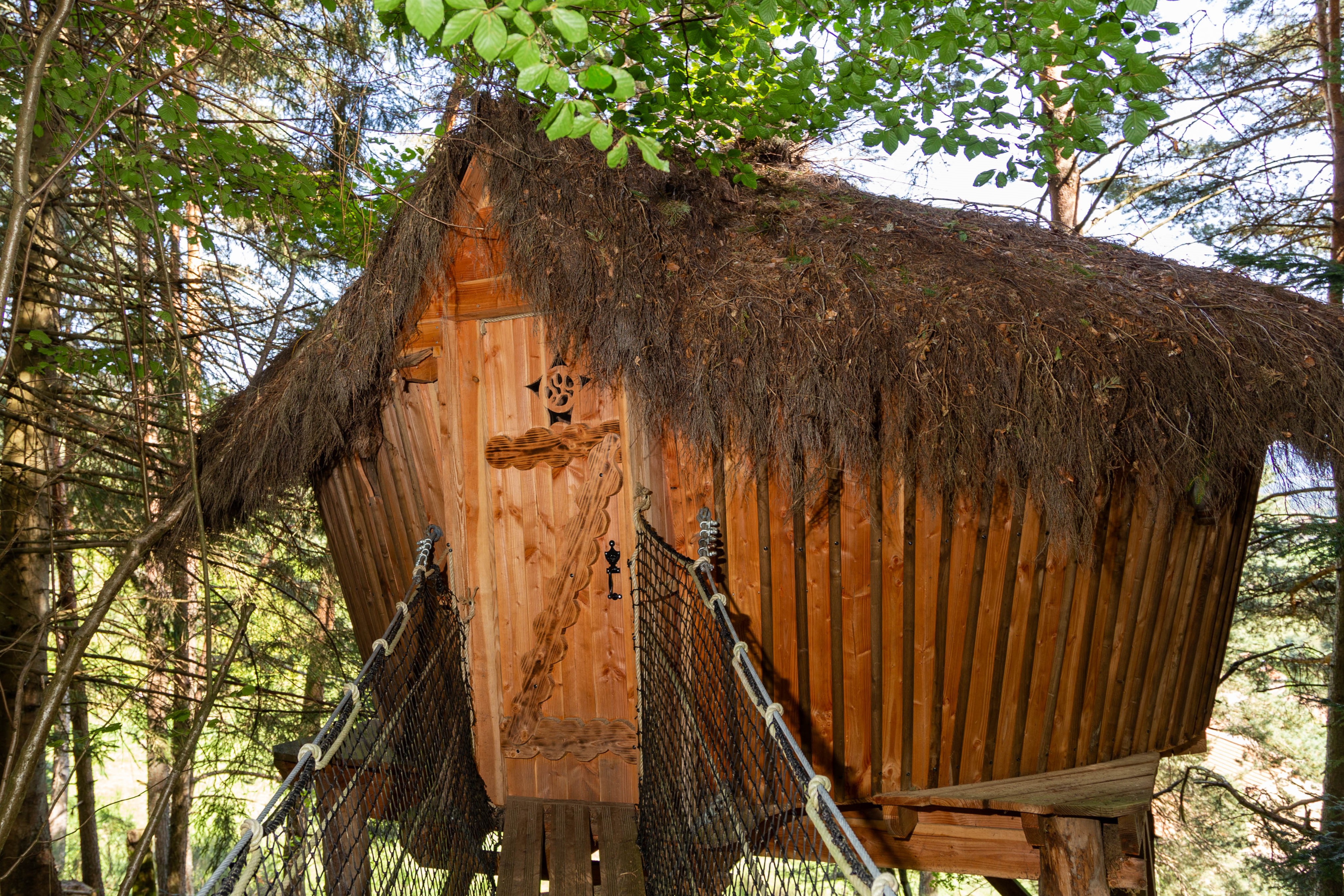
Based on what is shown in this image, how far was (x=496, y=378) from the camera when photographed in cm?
432

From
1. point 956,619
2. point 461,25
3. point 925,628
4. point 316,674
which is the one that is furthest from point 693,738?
point 316,674

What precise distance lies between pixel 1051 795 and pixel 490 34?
4079 mm

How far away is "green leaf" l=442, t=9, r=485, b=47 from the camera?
1.97 metres

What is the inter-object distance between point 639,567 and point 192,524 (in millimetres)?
2762

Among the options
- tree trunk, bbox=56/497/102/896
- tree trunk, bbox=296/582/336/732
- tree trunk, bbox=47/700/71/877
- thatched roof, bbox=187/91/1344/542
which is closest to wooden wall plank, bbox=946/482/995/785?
thatched roof, bbox=187/91/1344/542

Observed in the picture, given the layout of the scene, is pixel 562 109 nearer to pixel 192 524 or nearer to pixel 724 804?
pixel 724 804

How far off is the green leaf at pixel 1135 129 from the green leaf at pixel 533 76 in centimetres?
266

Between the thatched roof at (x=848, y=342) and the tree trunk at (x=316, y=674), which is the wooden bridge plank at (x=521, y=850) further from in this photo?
the tree trunk at (x=316, y=674)

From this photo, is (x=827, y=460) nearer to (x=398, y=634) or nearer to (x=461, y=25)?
(x=398, y=634)

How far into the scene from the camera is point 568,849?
386 centimetres

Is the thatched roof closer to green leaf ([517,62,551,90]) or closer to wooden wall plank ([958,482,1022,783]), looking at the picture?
wooden wall plank ([958,482,1022,783])

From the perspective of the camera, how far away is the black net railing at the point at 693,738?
3.55 m

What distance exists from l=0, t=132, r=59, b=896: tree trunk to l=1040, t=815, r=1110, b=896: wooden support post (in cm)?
570

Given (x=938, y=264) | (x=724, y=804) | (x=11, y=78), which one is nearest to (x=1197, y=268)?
(x=938, y=264)
